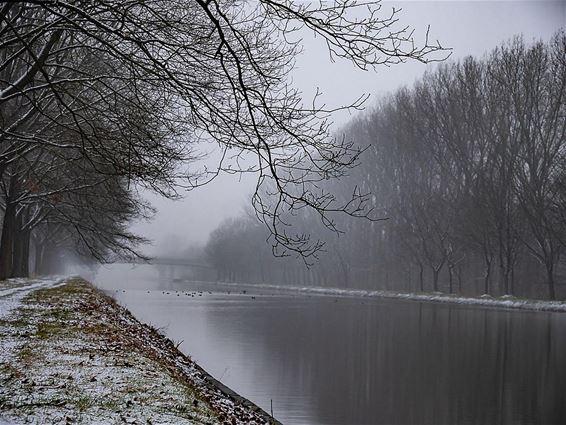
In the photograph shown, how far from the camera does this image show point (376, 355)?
682 inches

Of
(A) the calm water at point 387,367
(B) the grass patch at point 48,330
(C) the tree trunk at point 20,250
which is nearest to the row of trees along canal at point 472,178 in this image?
(A) the calm water at point 387,367

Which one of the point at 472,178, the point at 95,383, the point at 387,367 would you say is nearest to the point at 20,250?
the point at 387,367

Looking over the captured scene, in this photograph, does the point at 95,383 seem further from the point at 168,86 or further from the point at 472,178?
the point at 472,178

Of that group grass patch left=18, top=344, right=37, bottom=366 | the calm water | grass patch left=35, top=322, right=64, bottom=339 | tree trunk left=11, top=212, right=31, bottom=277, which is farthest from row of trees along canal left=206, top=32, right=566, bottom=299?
grass patch left=18, top=344, right=37, bottom=366

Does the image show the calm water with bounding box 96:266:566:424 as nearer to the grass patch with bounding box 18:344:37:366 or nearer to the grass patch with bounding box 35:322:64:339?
the grass patch with bounding box 35:322:64:339

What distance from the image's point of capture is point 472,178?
5316 cm

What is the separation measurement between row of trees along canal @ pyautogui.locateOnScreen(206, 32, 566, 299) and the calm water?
21.3 metres

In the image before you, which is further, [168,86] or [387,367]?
[387,367]

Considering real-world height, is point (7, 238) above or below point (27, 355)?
above

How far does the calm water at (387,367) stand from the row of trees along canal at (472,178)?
21.3m

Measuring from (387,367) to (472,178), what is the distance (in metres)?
40.6

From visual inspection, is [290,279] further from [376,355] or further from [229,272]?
[376,355]

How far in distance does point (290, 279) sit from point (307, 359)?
74.9 metres

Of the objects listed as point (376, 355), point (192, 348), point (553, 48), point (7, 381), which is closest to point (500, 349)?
point (376, 355)
